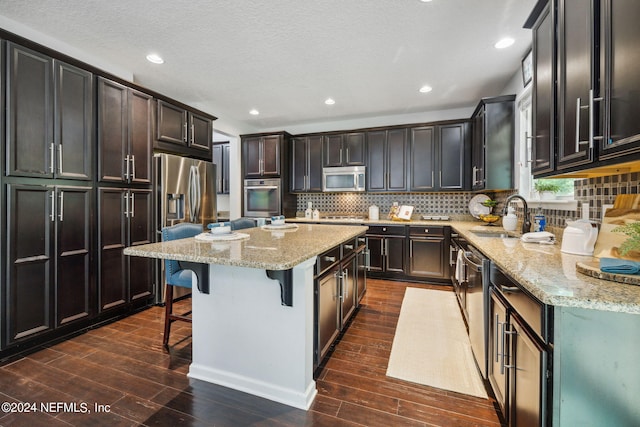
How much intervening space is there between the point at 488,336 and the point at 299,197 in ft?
13.8

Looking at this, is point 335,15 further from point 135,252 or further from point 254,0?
point 135,252

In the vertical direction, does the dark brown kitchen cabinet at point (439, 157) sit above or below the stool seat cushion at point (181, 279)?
above

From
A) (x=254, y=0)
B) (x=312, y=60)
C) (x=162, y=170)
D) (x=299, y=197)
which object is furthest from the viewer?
(x=299, y=197)

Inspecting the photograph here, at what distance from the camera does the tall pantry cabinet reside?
2.03m

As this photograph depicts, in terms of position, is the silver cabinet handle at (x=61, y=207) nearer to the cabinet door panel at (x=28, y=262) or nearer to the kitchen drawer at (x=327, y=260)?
the cabinet door panel at (x=28, y=262)

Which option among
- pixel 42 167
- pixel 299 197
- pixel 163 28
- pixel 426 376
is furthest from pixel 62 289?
pixel 299 197

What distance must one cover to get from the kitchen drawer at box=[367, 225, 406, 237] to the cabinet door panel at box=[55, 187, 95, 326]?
3.40 meters

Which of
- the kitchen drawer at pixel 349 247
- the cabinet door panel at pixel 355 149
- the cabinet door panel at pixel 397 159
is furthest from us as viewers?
the cabinet door panel at pixel 355 149

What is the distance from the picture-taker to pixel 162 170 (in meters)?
3.13

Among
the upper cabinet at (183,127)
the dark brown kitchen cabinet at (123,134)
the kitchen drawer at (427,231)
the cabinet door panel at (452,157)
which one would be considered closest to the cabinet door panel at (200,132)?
the upper cabinet at (183,127)

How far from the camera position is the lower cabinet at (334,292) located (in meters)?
1.81

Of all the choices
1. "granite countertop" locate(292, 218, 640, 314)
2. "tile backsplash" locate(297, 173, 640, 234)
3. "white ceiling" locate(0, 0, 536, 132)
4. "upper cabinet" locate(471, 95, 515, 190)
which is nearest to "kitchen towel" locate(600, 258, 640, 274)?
"granite countertop" locate(292, 218, 640, 314)

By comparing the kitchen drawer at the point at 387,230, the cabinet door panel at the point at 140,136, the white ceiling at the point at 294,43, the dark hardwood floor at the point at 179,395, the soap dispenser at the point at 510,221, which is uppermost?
the white ceiling at the point at 294,43

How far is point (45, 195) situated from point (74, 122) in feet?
2.21
